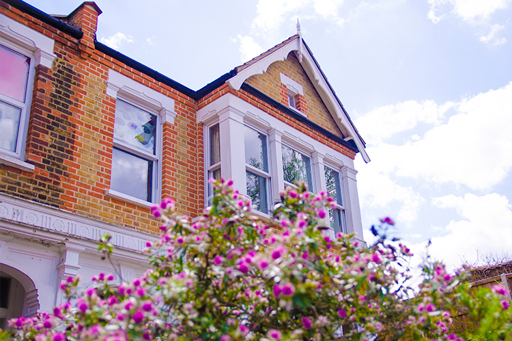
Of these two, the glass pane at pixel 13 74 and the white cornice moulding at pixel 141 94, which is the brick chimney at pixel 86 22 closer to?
the white cornice moulding at pixel 141 94

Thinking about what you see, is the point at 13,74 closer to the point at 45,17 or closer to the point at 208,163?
the point at 45,17

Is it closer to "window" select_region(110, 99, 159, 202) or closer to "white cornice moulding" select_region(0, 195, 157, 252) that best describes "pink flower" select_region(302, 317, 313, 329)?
"white cornice moulding" select_region(0, 195, 157, 252)

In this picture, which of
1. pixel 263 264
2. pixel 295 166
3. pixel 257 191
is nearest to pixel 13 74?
pixel 257 191

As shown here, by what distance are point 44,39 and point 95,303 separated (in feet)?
16.3

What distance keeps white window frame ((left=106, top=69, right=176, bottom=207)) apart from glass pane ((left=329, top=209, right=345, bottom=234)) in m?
4.09

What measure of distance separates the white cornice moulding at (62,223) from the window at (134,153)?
→ 0.79m

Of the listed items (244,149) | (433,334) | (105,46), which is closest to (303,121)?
(244,149)

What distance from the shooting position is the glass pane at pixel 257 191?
28.7 feet

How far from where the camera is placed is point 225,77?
877 centimetres

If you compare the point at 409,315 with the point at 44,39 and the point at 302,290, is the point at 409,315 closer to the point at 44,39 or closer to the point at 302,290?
the point at 302,290

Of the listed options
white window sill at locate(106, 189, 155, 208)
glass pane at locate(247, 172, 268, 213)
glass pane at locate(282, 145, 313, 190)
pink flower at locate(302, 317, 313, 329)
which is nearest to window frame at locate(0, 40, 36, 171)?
white window sill at locate(106, 189, 155, 208)

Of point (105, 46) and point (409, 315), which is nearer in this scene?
point (409, 315)

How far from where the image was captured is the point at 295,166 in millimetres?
9758

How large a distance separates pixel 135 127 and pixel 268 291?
4.89 metres
